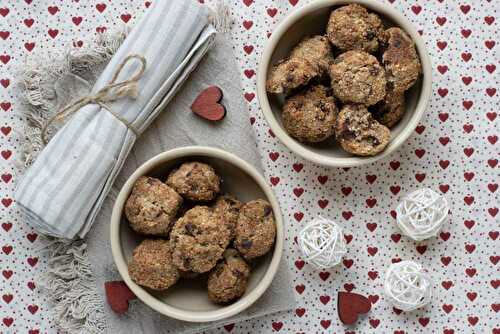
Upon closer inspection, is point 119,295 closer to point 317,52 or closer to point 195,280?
point 195,280

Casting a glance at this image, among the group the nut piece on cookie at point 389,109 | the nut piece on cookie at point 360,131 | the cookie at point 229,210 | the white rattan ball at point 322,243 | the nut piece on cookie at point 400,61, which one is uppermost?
the nut piece on cookie at point 400,61

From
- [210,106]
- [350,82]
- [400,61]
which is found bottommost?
[210,106]

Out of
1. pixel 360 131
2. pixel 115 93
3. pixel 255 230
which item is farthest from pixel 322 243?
pixel 115 93

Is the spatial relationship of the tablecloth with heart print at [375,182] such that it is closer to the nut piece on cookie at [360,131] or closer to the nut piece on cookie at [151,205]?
the nut piece on cookie at [360,131]

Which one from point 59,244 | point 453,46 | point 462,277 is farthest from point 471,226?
point 59,244

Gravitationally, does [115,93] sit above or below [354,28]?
below

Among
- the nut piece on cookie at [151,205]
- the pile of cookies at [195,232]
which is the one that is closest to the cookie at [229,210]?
the pile of cookies at [195,232]

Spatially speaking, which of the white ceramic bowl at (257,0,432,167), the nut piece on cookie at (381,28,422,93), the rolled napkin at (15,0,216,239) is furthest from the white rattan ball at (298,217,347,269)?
the rolled napkin at (15,0,216,239)
